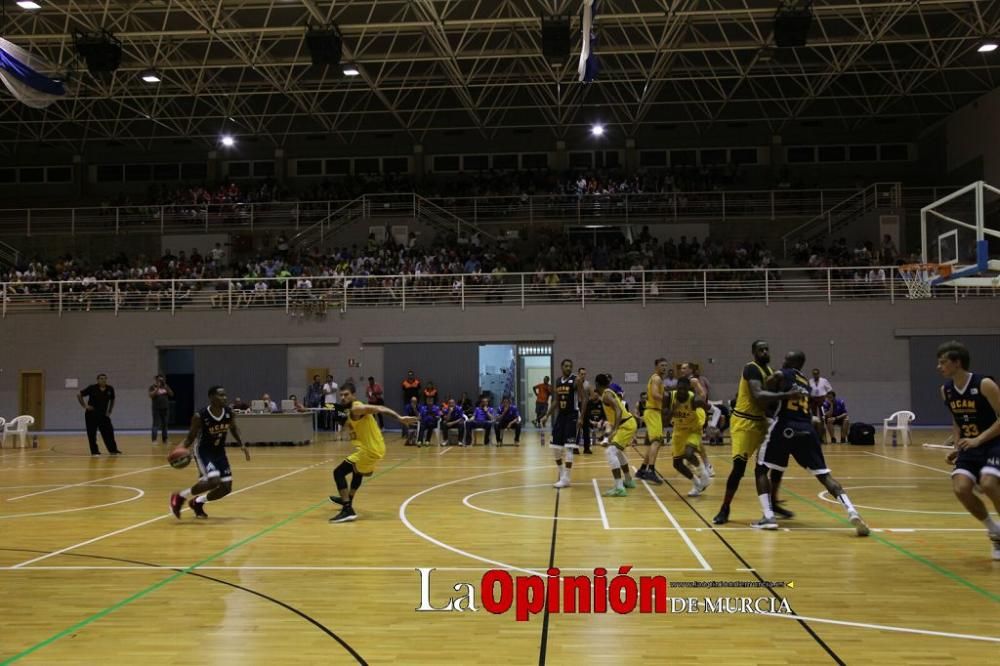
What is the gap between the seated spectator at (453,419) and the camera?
24.8 meters

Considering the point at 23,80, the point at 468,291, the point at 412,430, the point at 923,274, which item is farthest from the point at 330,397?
the point at 923,274

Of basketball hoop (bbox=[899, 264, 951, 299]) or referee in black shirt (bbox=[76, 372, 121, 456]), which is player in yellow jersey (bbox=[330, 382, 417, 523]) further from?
referee in black shirt (bbox=[76, 372, 121, 456])

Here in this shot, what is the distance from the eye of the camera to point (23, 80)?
19.7 meters

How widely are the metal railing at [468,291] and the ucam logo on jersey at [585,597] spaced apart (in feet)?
73.5

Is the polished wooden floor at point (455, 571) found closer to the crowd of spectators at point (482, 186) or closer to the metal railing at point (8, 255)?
the crowd of spectators at point (482, 186)

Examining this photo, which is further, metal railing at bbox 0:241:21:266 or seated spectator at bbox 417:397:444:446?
metal railing at bbox 0:241:21:266

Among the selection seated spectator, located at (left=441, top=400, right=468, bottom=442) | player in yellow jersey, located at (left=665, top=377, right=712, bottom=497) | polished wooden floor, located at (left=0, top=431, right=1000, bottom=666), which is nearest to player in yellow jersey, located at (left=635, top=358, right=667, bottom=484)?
polished wooden floor, located at (left=0, top=431, right=1000, bottom=666)

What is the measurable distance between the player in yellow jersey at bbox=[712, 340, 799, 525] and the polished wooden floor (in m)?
0.48

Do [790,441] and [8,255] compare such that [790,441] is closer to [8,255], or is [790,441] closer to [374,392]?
[374,392]

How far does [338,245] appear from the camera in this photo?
36.2 m

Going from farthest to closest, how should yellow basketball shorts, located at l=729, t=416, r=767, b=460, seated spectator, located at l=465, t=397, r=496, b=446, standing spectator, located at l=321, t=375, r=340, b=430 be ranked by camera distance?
1. standing spectator, located at l=321, t=375, r=340, b=430
2. seated spectator, located at l=465, t=397, r=496, b=446
3. yellow basketball shorts, located at l=729, t=416, r=767, b=460

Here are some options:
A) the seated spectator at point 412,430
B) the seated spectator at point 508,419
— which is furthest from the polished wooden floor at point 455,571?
the seated spectator at point 412,430

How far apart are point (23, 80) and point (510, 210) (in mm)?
20900

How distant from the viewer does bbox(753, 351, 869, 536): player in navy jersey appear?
32.1 ft
